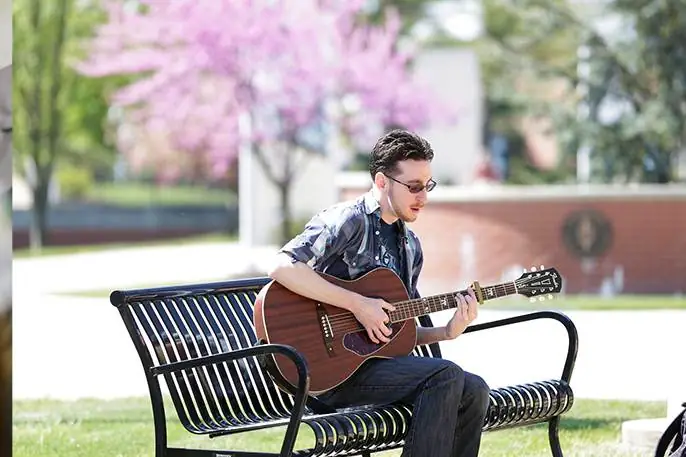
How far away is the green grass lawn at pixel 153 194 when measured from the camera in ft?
161

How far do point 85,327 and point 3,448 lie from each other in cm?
931

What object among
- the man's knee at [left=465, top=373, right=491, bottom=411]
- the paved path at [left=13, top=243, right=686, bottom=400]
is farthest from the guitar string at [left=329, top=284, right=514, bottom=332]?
the paved path at [left=13, top=243, right=686, bottom=400]

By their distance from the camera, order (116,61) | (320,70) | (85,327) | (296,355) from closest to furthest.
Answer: (296,355) → (85,327) → (320,70) → (116,61)

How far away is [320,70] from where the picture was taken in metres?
24.5

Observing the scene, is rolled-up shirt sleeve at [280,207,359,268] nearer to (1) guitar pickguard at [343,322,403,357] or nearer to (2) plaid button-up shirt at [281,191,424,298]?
(2) plaid button-up shirt at [281,191,424,298]

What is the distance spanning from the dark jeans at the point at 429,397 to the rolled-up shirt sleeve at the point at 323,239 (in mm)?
414

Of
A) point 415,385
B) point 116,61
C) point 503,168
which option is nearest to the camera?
point 415,385

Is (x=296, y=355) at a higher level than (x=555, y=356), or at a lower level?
higher

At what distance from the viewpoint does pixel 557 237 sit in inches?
819

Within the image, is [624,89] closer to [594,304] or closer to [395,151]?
[594,304]

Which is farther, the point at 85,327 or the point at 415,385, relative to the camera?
the point at 85,327

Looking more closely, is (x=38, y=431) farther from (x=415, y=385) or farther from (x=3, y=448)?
(x=415, y=385)

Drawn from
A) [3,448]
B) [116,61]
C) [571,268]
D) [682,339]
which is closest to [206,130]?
[116,61]

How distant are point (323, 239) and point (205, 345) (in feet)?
2.17
